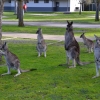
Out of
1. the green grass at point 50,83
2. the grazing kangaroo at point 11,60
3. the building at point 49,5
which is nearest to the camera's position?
the green grass at point 50,83

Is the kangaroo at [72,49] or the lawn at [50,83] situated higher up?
the kangaroo at [72,49]

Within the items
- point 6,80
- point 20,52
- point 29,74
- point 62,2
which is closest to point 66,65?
point 29,74

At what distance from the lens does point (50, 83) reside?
930cm

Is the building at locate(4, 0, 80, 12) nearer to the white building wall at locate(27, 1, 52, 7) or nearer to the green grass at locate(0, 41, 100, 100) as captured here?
the white building wall at locate(27, 1, 52, 7)

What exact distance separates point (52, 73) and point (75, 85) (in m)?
1.77

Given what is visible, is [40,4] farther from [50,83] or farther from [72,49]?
[50,83]

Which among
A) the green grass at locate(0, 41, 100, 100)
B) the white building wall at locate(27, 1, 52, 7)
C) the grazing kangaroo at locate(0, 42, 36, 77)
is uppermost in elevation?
the white building wall at locate(27, 1, 52, 7)

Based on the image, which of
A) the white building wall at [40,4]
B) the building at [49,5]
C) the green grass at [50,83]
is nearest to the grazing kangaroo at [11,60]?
the green grass at [50,83]

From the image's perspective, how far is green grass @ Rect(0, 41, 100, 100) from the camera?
8.02 metres

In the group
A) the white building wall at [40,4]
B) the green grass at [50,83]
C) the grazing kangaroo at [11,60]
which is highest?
the white building wall at [40,4]

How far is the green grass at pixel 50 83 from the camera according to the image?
26.3 ft

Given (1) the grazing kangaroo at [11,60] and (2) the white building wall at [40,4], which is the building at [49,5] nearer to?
(2) the white building wall at [40,4]

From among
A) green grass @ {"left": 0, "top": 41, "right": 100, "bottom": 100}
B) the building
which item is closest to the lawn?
green grass @ {"left": 0, "top": 41, "right": 100, "bottom": 100}

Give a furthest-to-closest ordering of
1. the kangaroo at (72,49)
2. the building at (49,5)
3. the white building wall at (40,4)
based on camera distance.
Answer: the white building wall at (40,4) < the building at (49,5) < the kangaroo at (72,49)
